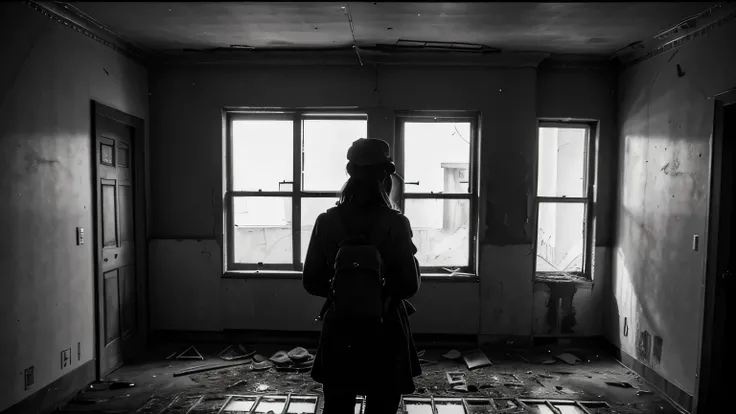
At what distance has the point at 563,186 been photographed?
4492mm

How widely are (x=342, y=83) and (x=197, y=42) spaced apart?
1.35m

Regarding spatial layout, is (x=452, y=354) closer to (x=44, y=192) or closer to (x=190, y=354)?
(x=190, y=354)

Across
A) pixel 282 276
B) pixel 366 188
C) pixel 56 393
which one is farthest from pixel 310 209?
pixel 366 188

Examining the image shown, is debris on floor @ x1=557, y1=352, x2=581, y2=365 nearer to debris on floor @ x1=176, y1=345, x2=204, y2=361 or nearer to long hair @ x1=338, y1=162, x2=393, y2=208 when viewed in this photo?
long hair @ x1=338, y1=162, x2=393, y2=208

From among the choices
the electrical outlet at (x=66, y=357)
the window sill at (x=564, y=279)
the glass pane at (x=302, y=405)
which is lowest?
the glass pane at (x=302, y=405)

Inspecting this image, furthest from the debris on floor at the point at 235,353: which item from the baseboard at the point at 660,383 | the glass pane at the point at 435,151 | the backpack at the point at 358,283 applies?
the baseboard at the point at 660,383

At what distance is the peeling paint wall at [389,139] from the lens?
14.1 ft

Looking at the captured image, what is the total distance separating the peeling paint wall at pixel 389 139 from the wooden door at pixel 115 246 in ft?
0.97

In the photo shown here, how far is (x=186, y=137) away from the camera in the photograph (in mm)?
4387

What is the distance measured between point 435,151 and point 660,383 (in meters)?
2.70

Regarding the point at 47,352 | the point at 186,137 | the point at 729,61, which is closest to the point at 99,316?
the point at 47,352

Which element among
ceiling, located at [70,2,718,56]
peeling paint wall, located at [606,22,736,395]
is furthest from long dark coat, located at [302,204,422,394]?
peeling paint wall, located at [606,22,736,395]

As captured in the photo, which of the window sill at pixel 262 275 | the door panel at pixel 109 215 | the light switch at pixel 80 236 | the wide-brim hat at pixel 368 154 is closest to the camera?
the wide-brim hat at pixel 368 154

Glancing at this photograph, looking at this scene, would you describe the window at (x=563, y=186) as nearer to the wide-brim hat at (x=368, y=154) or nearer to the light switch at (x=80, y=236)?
the wide-brim hat at (x=368, y=154)
